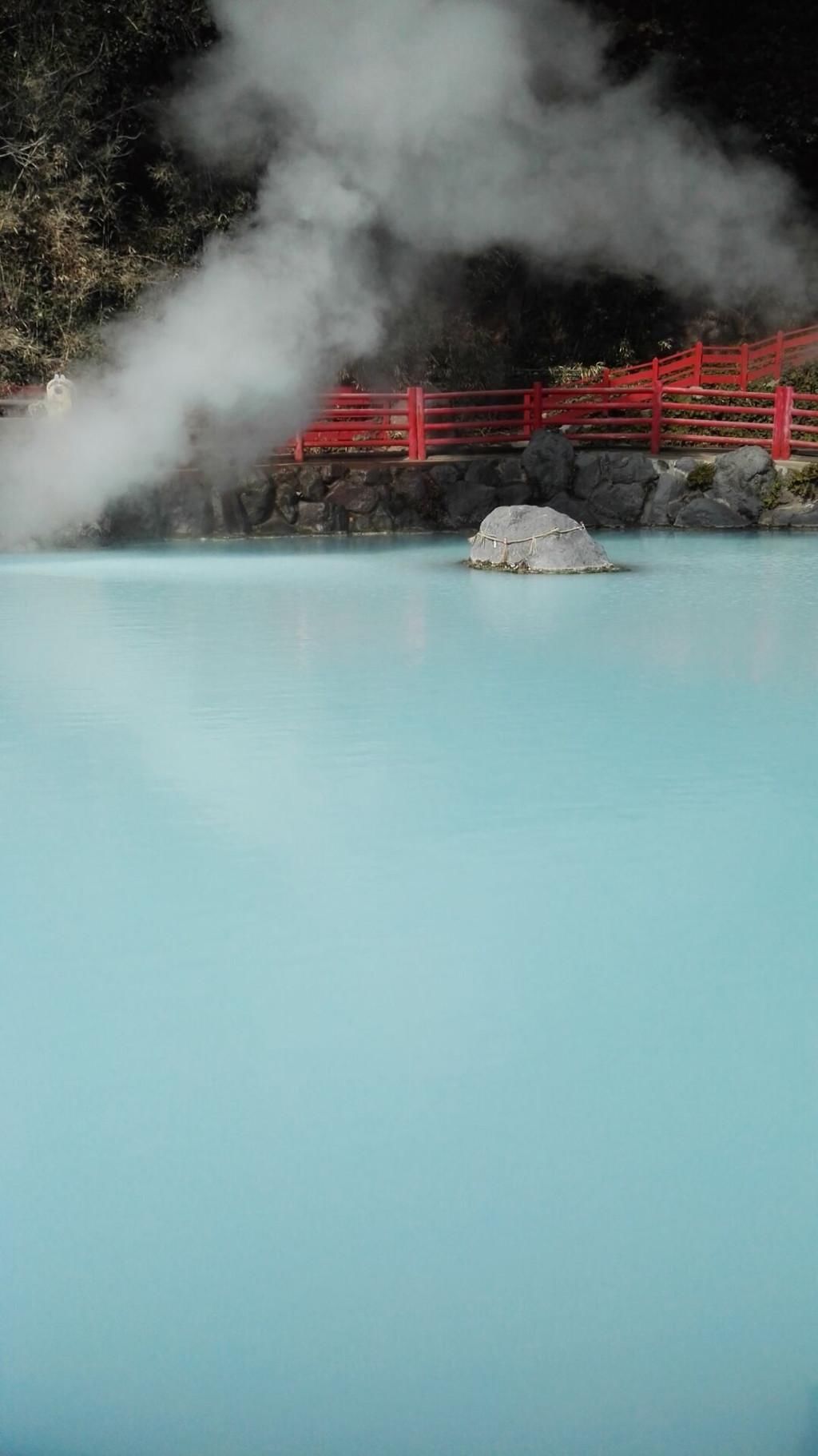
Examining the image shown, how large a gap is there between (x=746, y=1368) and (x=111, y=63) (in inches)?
626

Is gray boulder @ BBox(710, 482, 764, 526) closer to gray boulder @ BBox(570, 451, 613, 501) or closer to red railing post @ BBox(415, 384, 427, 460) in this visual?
gray boulder @ BBox(570, 451, 613, 501)

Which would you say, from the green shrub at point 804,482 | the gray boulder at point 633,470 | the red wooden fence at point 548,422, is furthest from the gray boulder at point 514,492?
the green shrub at point 804,482

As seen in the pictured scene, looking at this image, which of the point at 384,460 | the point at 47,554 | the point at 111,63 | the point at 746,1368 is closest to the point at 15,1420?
the point at 746,1368

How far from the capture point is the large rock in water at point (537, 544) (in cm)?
1169

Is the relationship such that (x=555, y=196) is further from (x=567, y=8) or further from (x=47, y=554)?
(x=47, y=554)

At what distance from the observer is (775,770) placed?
18.0 feet

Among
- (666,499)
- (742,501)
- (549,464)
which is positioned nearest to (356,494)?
(549,464)

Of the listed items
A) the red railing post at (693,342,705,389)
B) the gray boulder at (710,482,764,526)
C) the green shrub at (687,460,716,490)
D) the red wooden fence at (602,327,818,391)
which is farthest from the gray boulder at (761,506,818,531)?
the red railing post at (693,342,705,389)

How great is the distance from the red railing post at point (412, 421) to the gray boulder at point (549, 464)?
1454 mm

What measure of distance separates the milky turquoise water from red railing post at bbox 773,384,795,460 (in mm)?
9797

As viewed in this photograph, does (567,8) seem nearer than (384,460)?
No

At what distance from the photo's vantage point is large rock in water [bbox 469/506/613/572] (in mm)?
11688

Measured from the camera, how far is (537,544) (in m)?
11.7

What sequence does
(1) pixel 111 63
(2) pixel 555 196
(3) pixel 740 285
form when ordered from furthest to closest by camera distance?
1. (3) pixel 740 285
2. (2) pixel 555 196
3. (1) pixel 111 63
